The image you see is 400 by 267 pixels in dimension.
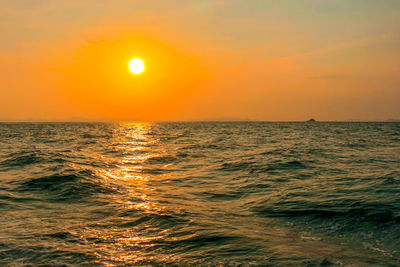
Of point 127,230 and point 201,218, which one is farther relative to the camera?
point 201,218

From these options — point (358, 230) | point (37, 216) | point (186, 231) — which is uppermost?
point (37, 216)

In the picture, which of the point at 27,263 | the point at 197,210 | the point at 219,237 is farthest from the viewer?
the point at 197,210

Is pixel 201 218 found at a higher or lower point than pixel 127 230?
lower

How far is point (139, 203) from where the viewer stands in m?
12.8

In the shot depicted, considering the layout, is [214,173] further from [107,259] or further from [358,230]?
[107,259]

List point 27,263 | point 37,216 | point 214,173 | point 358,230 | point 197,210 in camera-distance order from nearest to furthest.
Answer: point 27,263 < point 358,230 < point 37,216 < point 197,210 < point 214,173

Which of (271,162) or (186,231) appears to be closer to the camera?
(186,231)

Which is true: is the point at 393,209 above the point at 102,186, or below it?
below

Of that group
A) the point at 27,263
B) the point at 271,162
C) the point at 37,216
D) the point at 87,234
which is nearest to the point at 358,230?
the point at 87,234

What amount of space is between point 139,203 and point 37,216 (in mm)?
3618

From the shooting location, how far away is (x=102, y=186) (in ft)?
53.3

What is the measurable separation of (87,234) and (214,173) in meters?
12.8

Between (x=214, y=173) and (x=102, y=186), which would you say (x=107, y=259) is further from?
(x=214, y=173)

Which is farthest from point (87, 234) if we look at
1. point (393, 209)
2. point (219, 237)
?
point (393, 209)
